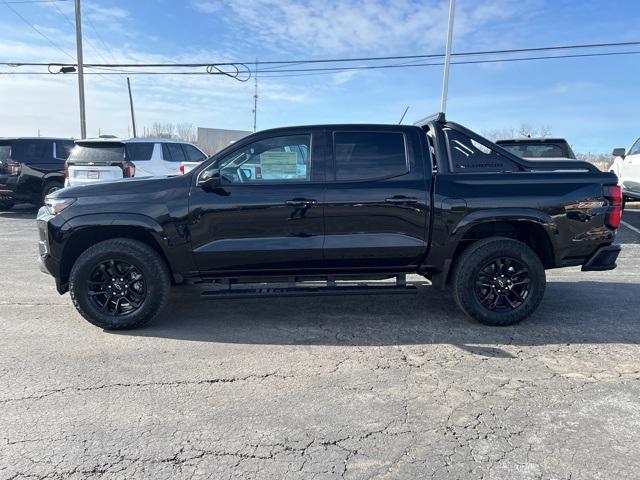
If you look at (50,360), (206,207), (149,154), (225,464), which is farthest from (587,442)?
(149,154)

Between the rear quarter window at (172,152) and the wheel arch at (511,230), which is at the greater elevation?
the rear quarter window at (172,152)

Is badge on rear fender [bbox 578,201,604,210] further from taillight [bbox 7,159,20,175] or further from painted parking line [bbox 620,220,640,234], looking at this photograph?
taillight [bbox 7,159,20,175]

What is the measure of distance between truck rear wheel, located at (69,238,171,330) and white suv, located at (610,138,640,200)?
10410 millimetres

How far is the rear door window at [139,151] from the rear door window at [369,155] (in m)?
7.52

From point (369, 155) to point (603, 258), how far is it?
251cm

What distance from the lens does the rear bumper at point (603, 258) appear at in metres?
4.61

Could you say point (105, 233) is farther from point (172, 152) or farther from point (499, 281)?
point (172, 152)

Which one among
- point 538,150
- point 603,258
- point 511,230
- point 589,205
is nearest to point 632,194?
point 538,150

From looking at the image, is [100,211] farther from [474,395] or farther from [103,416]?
[474,395]

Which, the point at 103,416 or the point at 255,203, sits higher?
the point at 255,203

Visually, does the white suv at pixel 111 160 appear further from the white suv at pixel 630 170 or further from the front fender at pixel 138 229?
the white suv at pixel 630 170

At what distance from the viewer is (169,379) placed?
354 centimetres

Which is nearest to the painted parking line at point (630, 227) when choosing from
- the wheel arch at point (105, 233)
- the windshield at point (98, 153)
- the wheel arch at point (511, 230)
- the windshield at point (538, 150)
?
the windshield at point (538, 150)

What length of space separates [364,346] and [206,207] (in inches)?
74.9
